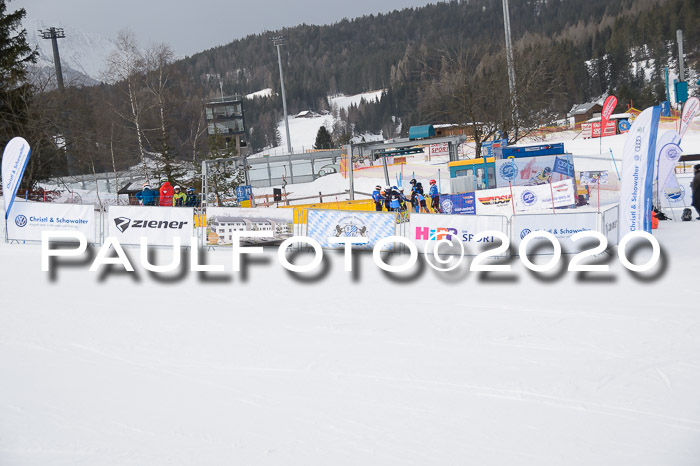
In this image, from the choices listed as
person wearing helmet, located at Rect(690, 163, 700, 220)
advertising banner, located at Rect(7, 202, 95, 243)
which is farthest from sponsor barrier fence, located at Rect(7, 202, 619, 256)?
person wearing helmet, located at Rect(690, 163, 700, 220)

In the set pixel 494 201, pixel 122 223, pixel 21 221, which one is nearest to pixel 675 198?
pixel 494 201

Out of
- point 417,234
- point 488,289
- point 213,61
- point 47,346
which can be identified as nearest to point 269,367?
point 47,346

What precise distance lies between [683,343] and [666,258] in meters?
5.21

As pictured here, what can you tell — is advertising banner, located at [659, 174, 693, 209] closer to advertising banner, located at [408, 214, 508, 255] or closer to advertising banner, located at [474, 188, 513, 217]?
advertising banner, located at [474, 188, 513, 217]

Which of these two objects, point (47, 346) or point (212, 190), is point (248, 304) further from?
point (212, 190)

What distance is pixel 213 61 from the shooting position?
581 feet

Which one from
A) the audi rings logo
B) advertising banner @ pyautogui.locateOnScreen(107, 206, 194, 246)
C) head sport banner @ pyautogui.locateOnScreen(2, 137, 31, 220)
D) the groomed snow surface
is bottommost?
the groomed snow surface

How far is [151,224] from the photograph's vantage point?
49.3 feet

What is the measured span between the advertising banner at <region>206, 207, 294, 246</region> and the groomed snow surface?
124 inches

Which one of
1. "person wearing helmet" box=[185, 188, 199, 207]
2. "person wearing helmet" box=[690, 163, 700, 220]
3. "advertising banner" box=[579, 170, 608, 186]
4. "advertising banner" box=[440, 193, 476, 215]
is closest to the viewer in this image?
"person wearing helmet" box=[690, 163, 700, 220]

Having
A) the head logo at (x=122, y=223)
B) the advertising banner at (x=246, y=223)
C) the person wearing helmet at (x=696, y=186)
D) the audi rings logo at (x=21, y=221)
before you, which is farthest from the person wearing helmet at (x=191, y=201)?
the person wearing helmet at (x=696, y=186)

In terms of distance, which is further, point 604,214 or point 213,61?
point 213,61

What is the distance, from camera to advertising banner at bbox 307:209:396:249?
13.9 metres

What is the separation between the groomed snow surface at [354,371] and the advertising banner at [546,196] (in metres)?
6.47
